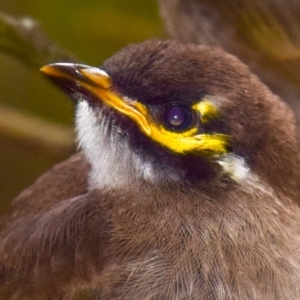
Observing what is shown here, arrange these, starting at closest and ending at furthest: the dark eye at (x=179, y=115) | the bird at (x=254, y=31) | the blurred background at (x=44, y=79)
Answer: the dark eye at (x=179, y=115), the bird at (x=254, y=31), the blurred background at (x=44, y=79)

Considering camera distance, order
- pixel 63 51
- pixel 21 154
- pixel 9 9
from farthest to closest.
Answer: pixel 21 154 → pixel 9 9 → pixel 63 51

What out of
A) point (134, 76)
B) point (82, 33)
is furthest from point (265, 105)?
point (82, 33)

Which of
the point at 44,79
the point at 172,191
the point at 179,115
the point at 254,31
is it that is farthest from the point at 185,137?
the point at 44,79

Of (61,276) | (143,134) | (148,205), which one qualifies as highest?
(143,134)

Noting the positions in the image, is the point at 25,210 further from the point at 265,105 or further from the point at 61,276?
the point at 265,105

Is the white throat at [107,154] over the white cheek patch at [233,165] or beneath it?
beneath

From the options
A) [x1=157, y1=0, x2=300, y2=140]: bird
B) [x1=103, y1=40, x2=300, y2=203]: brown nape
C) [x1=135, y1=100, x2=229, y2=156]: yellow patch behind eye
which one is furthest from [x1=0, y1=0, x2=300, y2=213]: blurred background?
[x1=135, y1=100, x2=229, y2=156]: yellow patch behind eye

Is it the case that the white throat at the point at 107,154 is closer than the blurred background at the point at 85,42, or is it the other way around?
the white throat at the point at 107,154

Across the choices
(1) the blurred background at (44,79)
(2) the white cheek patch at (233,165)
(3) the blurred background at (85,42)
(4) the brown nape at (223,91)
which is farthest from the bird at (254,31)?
(2) the white cheek patch at (233,165)

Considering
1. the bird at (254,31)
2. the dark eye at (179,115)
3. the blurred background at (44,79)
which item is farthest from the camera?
the blurred background at (44,79)

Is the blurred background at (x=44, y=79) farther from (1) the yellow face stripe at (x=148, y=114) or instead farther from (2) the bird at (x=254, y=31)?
(1) the yellow face stripe at (x=148, y=114)
